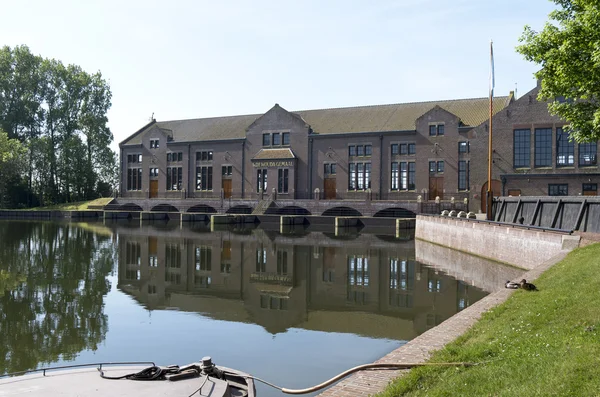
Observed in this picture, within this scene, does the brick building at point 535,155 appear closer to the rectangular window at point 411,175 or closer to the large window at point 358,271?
the rectangular window at point 411,175

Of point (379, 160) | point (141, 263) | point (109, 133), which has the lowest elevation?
point (141, 263)

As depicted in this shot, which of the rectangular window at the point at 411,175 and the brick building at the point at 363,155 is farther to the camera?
the rectangular window at the point at 411,175

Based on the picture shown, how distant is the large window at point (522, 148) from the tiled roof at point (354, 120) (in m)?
6.33

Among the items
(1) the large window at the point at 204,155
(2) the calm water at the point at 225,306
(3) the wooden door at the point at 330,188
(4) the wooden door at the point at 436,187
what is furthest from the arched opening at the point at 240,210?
(2) the calm water at the point at 225,306

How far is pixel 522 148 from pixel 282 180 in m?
25.9

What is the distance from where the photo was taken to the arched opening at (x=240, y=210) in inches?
2324

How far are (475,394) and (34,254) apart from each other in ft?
87.9

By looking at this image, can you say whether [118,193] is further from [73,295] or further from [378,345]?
[378,345]

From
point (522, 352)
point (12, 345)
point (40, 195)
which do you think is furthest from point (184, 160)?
point (522, 352)

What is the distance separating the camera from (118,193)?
70.8 m

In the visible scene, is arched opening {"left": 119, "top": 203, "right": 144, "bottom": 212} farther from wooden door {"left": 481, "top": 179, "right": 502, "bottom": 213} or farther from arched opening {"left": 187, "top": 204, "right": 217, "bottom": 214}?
wooden door {"left": 481, "top": 179, "right": 502, "bottom": 213}

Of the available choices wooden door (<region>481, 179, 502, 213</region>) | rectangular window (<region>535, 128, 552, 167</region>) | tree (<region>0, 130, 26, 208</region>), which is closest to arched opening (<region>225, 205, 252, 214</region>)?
wooden door (<region>481, 179, 502, 213</region>)

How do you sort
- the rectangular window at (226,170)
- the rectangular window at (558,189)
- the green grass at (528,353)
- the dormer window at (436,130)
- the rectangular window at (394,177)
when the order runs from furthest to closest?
1. the rectangular window at (226,170)
2. the rectangular window at (394,177)
3. the dormer window at (436,130)
4. the rectangular window at (558,189)
5. the green grass at (528,353)

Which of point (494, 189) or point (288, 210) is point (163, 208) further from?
point (494, 189)
